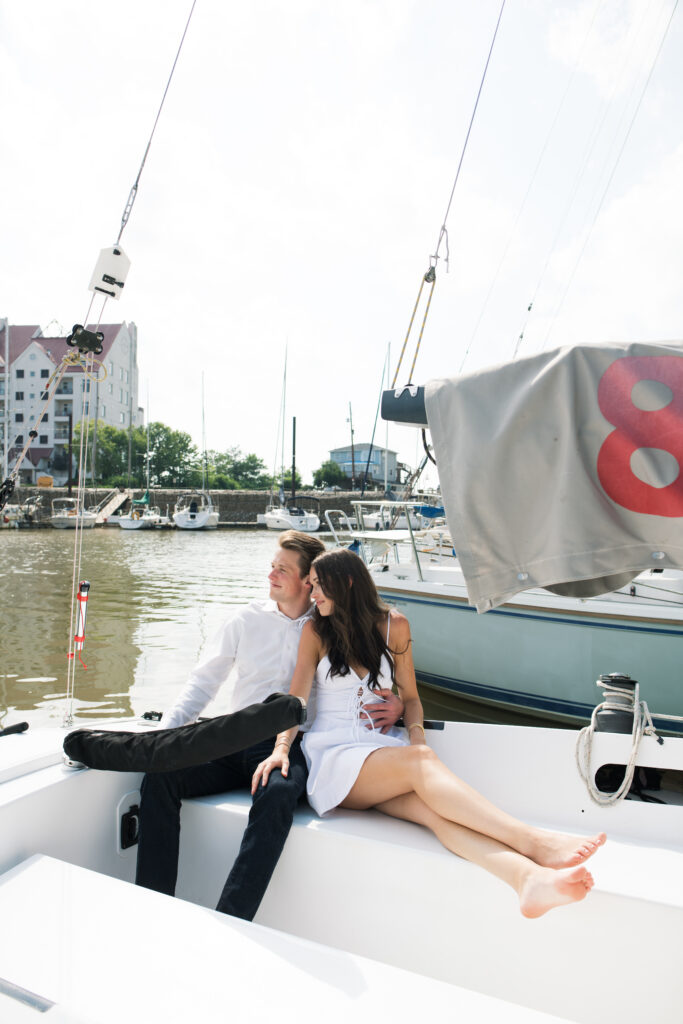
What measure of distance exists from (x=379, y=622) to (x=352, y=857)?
37.7 inches

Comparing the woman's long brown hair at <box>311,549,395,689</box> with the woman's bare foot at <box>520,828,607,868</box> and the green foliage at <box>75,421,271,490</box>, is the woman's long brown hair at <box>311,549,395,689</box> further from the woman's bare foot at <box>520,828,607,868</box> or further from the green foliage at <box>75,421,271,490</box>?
the green foliage at <box>75,421,271,490</box>

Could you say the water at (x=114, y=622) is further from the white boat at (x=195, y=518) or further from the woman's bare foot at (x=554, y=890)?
the white boat at (x=195, y=518)

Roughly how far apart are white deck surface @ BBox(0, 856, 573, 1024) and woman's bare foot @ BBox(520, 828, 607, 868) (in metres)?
0.48

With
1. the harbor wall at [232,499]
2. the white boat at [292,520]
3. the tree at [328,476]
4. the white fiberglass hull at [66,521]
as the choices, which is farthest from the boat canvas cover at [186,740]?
the tree at [328,476]

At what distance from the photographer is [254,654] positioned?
286 centimetres

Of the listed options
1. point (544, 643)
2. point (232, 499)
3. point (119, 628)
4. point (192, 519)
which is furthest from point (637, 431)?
point (232, 499)

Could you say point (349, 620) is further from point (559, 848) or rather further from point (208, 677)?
point (559, 848)

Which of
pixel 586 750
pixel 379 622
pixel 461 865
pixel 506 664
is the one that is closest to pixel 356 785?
pixel 461 865

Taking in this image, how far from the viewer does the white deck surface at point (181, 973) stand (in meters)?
1.42

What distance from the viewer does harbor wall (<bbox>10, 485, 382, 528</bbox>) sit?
47500mm

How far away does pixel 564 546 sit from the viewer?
2008 mm

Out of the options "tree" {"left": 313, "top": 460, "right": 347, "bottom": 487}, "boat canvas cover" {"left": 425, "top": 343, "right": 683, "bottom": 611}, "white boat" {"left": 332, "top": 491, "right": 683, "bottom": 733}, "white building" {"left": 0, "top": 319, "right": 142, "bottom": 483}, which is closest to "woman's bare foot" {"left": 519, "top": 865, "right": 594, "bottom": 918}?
"boat canvas cover" {"left": 425, "top": 343, "right": 683, "bottom": 611}

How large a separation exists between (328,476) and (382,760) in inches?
2796

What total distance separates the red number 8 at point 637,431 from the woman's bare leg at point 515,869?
102 cm
